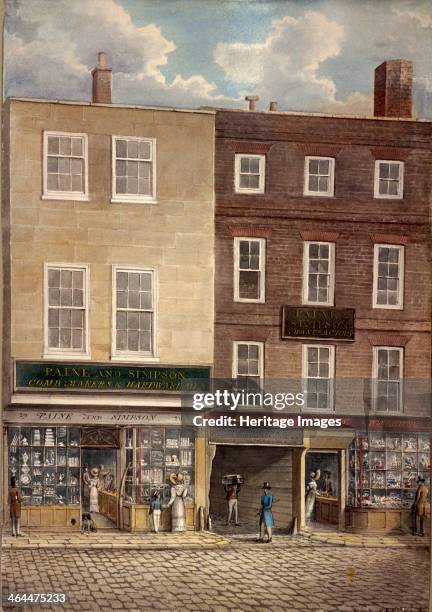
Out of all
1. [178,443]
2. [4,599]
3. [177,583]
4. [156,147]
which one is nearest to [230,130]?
[156,147]

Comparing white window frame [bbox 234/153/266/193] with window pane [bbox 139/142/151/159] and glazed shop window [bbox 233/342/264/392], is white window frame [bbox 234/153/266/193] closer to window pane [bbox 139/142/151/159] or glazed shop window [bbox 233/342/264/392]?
window pane [bbox 139/142/151/159]

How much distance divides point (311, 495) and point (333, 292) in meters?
1.62

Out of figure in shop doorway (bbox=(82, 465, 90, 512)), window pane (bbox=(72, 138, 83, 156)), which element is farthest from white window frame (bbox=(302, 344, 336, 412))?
window pane (bbox=(72, 138, 83, 156))

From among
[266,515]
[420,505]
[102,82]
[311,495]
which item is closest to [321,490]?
[311,495]

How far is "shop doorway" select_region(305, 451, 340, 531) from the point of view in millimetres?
7949

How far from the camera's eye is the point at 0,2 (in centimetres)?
764

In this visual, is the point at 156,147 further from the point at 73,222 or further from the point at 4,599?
the point at 4,599

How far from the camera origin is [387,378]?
26.4 ft

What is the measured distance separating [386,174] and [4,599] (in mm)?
4440

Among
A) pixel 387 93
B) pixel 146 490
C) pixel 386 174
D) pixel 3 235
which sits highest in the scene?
pixel 387 93

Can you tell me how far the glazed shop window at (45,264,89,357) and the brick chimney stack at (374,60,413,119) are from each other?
8.82 ft

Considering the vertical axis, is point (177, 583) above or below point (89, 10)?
below

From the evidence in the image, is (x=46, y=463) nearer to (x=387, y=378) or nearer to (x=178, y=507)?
(x=178, y=507)

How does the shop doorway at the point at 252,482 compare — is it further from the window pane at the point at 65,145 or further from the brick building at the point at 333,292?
the window pane at the point at 65,145
